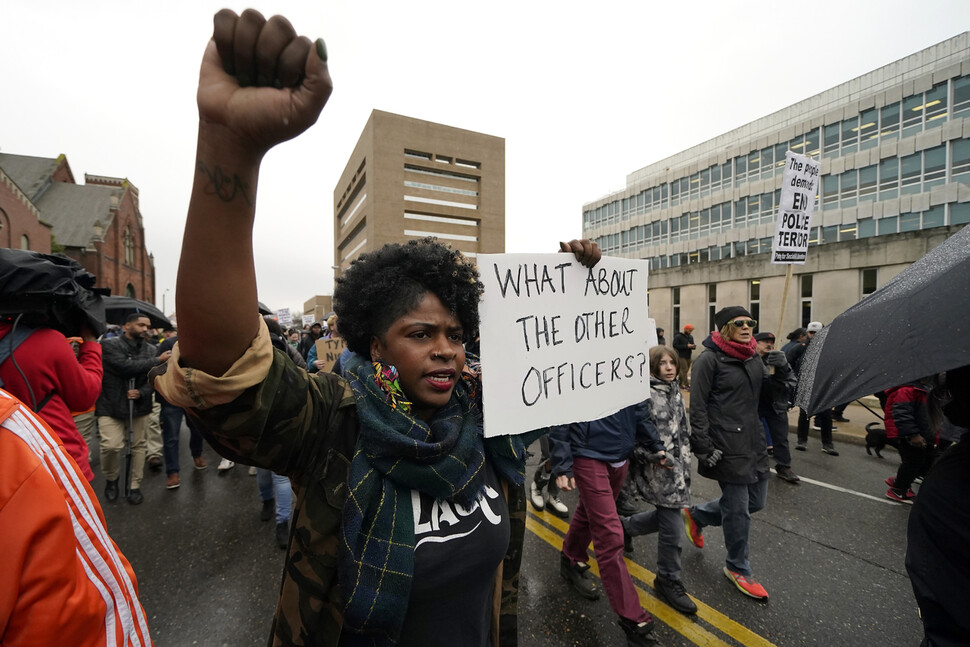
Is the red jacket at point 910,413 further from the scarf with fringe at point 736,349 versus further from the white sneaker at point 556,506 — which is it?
the white sneaker at point 556,506

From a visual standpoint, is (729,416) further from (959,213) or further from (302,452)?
(959,213)

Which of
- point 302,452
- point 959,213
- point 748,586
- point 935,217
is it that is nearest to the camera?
point 302,452

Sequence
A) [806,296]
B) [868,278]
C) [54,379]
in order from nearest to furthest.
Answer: [54,379], [868,278], [806,296]

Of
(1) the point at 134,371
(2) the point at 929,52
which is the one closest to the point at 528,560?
(1) the point at 134,371

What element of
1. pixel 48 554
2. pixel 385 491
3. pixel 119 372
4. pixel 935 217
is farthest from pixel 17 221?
pixel 935 217

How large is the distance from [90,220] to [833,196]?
179ft

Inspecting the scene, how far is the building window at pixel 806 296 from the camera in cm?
2113

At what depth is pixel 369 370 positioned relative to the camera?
Answer: 51.1 inches

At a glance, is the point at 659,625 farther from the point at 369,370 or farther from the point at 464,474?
the point at 369,370

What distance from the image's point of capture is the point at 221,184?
729 mm

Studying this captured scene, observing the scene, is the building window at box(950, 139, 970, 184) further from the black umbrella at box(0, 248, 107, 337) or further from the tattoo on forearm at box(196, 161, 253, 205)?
the black umbrella at box(0, 248, 107, 337)

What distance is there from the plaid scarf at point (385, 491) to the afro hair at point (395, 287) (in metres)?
0.21

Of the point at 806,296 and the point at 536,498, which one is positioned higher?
the point at 806,296

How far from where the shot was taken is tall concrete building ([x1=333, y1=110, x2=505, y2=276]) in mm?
45969
